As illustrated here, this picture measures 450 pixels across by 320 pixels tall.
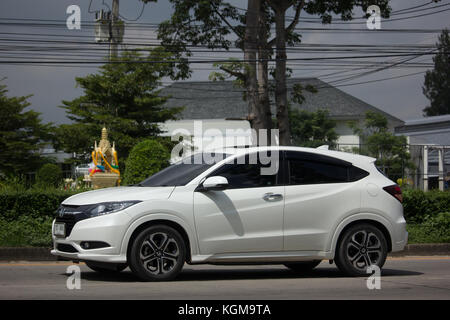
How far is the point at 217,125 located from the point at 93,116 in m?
20.8

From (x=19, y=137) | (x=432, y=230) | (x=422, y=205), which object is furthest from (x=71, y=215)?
(x=19, y=137)

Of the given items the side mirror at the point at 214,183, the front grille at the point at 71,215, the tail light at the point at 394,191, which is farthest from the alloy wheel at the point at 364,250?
the front grille at the point at 71,215

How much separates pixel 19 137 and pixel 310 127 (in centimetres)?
2257

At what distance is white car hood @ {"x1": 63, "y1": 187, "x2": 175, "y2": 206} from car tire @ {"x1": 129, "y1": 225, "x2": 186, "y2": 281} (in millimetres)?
406

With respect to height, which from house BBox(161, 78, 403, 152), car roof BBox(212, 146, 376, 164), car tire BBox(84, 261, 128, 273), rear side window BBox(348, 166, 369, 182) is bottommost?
car tire BBox(84, 261, 128, 273)

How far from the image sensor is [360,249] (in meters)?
9.94

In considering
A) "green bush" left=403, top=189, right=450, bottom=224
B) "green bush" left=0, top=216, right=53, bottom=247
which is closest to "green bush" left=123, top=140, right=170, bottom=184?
"green bush" left=0, top=216, right=53, bottom=247

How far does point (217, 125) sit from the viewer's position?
61688 millimetres

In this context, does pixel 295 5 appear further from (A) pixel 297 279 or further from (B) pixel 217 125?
(B) pixel 217 125

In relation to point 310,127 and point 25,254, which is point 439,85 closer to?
point 310,127

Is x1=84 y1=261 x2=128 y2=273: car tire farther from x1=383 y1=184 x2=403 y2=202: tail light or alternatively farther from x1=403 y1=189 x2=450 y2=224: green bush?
x1=403 y1=189 x2=450 y2=224: green bush

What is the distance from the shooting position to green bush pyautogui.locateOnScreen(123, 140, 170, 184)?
1888cm

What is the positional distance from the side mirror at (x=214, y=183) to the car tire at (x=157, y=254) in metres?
0.69

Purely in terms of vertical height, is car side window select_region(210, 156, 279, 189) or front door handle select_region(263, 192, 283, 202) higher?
car side window select_region(210, 156, 279, 189)
